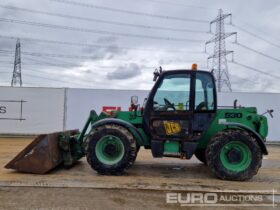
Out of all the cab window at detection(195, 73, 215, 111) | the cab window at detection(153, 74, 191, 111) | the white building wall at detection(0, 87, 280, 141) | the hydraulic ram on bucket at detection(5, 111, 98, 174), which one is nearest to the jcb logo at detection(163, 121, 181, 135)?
the cab window at detection(153, 74, 191, 111)

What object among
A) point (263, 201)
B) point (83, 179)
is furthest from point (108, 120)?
point (263, 201)

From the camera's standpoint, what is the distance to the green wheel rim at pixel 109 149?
7031 mm

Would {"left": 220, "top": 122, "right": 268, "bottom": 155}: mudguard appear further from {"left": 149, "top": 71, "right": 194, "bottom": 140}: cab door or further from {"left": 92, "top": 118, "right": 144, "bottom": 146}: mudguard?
{"left": 92, "top": 118, "right": 144, "bottom": 146}: mudguard

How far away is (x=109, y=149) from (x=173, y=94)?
1.69 metres

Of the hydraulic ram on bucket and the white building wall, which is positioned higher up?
the white building wall

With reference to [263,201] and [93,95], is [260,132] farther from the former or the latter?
[93,95]

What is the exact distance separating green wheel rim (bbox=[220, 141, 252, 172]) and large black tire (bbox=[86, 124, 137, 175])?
68.9 inches

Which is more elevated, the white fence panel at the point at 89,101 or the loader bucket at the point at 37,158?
the white fence panel at the point at 89,101

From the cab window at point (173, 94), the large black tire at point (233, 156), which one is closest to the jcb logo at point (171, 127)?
the cab window at point (173, 94)

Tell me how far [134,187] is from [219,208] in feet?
5.04

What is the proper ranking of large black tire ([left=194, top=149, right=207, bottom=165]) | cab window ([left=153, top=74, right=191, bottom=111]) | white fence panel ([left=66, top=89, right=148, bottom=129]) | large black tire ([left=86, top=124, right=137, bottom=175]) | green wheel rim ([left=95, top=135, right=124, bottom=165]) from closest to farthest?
large black tire ([left=86, top=124, right=137, bottom=175]), green wheel rim ([left=95, top=135, right=124, bottom=165]), cab window ([left=153, top=74, right=191, bottom=111]), large black tire ([left=194, top=149, right=207, bottom=165]), white fence panel ([left=66, top=89, right=148, bottom=129])

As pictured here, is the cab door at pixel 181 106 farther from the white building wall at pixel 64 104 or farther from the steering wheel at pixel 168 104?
the white building wall at pixel 64 104

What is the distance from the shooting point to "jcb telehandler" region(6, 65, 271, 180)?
6.86 m

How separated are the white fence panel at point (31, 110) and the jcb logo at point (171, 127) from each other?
34.2 feet
